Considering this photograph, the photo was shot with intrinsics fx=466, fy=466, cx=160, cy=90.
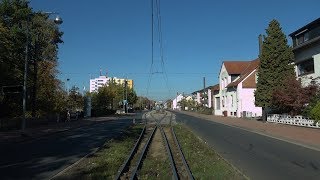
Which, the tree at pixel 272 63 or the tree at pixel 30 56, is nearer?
the tree at pixel 30 56

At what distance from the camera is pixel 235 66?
234 feet

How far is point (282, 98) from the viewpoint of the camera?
3450 cm

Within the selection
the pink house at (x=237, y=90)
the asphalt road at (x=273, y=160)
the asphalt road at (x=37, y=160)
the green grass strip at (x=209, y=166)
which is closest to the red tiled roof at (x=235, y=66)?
the pink house at (x=237, y=90)

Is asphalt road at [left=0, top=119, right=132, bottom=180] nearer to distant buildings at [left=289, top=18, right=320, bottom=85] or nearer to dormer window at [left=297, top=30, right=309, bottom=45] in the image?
distant buildings at [left=289, top=18, right=320, bottom=85]

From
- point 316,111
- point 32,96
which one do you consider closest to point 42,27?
point 32,96

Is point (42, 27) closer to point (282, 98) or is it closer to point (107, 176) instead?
point (282, 98)

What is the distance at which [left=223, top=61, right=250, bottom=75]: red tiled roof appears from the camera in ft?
228

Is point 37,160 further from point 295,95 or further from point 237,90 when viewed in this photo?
point 237,90

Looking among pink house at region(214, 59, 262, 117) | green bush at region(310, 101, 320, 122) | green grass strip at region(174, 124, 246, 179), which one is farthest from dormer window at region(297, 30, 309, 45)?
green grass strip at region(174, 124, 246, 179)

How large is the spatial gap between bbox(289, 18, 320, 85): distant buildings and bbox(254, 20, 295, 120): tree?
0.79m

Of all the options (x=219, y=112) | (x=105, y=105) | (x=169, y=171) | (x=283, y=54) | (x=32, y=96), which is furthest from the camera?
(x=105, y=105)

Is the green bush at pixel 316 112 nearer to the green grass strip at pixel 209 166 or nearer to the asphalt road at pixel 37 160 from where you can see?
the green grass strip at pixel 209 166

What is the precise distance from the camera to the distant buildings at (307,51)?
3578 cm

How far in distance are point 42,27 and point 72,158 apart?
41154 millimetres
